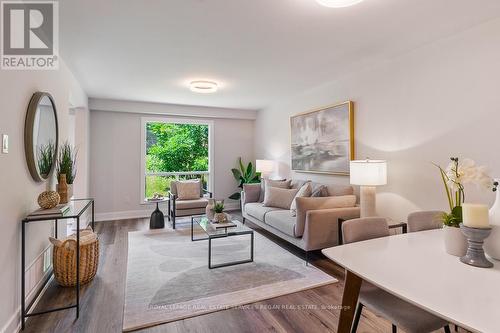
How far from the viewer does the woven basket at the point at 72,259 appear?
2426mm

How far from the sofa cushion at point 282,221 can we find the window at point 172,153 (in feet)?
9.20

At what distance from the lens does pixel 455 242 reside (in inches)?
54.4

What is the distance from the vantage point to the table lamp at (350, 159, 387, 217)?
289 centimetres

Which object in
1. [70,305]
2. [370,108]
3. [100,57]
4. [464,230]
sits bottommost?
[70,305]

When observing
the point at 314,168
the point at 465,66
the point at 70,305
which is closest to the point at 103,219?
the point at 70,305

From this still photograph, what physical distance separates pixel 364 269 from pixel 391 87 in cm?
268

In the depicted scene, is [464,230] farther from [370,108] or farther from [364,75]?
[364,75]

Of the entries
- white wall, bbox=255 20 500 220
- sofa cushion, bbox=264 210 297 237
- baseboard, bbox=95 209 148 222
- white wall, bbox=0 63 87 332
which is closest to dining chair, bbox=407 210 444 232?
white wall, bbox=255 20 500 220

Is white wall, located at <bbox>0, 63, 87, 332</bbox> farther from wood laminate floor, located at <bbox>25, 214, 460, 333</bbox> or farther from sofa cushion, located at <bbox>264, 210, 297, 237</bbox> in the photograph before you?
sofa cushion, located at <bbox>264, 210, 297, 237</bbox>

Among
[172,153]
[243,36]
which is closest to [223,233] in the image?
[243,36]

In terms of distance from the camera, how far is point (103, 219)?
17.3ft

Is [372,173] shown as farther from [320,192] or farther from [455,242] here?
[455,242]

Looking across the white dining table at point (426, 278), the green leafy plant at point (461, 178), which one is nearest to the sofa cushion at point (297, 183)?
the white dining table at point (426, 278)

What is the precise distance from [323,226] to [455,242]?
167 centimetres
